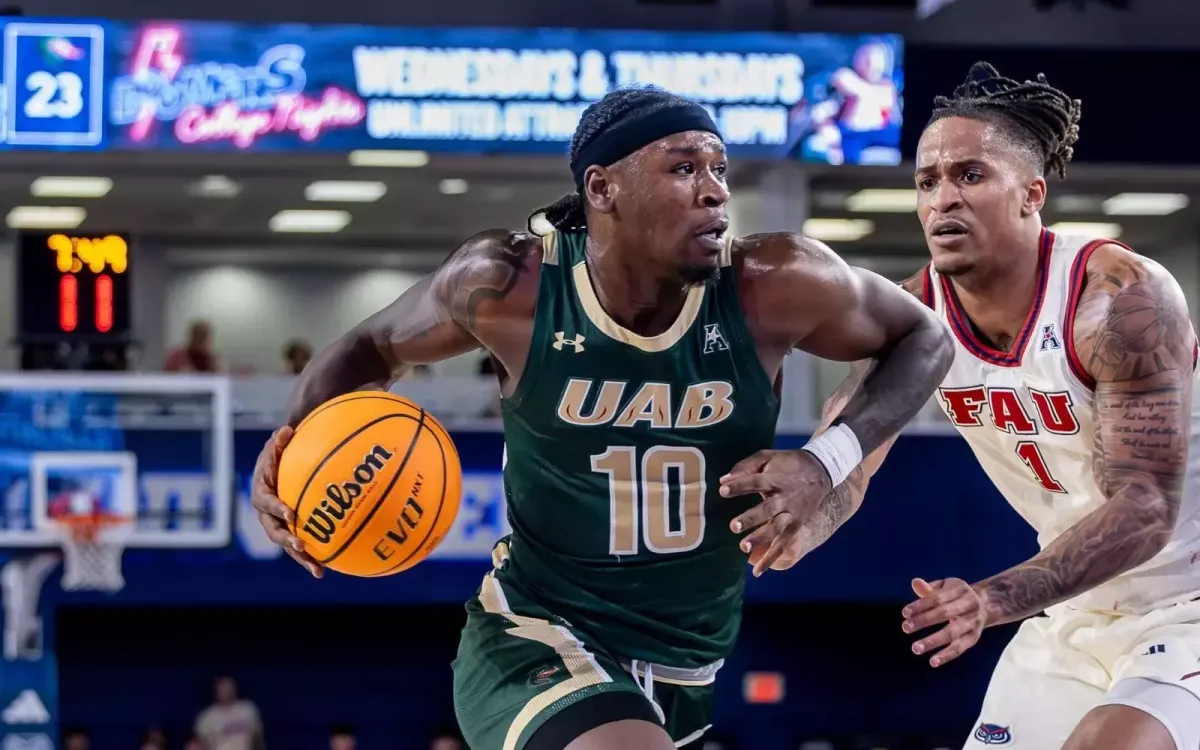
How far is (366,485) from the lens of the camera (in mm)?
3779

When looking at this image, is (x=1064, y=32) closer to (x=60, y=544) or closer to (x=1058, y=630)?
(x=60, y=544)

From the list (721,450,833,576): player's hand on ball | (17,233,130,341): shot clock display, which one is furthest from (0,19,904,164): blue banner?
(721,450,833,576): player's hand on ball

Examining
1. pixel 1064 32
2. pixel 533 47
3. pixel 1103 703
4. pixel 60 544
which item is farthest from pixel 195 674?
pixel 1103 703

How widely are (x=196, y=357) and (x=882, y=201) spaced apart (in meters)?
6.93

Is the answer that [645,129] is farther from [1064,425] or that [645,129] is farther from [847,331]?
[1064,425]

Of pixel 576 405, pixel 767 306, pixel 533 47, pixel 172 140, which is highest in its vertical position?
pixel 533 47

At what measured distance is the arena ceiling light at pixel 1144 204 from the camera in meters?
16.2

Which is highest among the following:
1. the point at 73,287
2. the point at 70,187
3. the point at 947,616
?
the point at 70,187

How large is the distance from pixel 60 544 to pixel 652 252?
25.4 ft

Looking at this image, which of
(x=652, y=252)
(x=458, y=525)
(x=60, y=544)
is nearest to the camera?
(x=652, y=252)

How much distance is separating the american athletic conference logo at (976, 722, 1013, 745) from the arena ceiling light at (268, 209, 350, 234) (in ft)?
45.9

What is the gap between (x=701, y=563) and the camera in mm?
3865

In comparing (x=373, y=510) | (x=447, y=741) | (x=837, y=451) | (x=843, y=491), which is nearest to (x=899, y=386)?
(x=837, y=451)

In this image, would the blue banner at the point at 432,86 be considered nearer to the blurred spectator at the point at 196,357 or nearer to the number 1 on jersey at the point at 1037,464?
the blurred spectator at the point at 196,357
